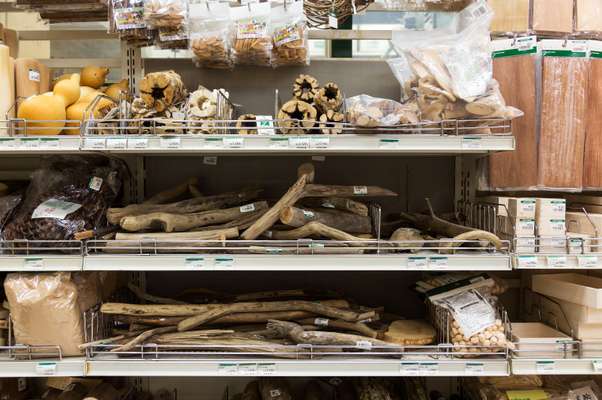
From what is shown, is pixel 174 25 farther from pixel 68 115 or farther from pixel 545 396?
pixel 545 396

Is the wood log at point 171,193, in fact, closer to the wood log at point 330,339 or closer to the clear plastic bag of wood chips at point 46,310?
the clear plastic bag of wood chips at point 46,310

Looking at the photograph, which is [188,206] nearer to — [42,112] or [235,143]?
[235,143]

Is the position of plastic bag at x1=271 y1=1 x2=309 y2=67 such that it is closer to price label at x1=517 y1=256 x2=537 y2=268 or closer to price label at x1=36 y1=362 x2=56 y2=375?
price label at x1=517 y1=256 x2=537 y2=268

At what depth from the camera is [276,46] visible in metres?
1.75

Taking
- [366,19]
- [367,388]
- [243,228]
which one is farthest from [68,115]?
[366,19]

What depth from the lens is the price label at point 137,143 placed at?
148cm

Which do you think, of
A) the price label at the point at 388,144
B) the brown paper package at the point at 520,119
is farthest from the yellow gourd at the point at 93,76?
the brown paper package at the point at 520,119

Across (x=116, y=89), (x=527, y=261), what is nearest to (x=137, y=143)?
(x=116, y=89)

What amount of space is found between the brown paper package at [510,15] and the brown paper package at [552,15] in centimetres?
3

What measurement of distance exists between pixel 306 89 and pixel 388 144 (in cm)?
37

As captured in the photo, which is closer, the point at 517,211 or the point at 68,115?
the point at 517,211

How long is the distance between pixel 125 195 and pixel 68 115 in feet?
1.41

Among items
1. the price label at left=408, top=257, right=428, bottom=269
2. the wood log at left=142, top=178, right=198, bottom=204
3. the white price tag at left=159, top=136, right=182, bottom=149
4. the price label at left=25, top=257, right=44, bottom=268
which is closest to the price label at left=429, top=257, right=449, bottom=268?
the price label at left=408, top=257, right=428, bottom=269

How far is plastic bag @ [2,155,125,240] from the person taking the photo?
158 cm
